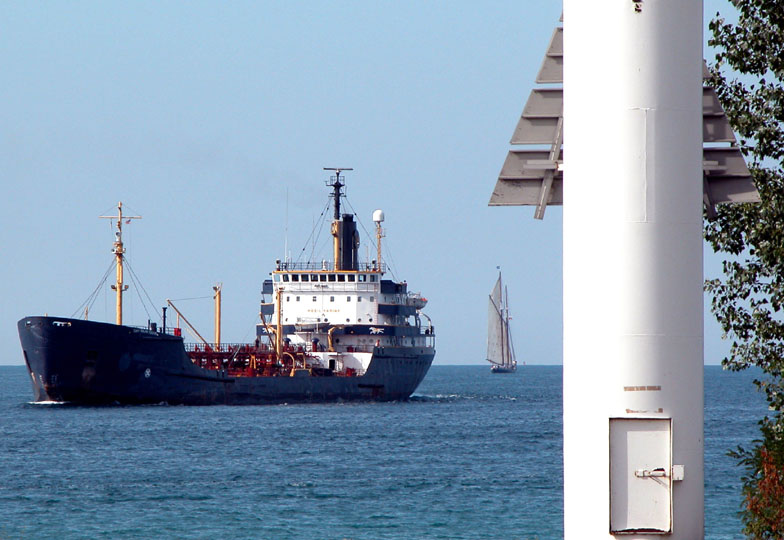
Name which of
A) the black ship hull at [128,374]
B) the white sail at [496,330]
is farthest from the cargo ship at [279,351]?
the white sail at [496,330]

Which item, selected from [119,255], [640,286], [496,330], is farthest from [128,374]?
[496,330]

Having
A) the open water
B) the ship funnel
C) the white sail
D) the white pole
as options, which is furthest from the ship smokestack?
A: the white sail

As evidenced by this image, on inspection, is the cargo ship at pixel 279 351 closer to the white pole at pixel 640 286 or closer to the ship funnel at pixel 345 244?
the ship funnel at pixel 345 244

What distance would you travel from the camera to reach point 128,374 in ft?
178

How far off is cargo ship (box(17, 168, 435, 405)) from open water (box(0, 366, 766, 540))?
2.00m

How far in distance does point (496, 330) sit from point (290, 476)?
127 meters

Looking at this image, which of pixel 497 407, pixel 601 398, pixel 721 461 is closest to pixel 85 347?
pixel 497 407

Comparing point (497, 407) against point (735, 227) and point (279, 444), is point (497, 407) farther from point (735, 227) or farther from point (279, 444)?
point (735, 227)

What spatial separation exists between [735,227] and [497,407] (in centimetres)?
5757

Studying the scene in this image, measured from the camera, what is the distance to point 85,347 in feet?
171

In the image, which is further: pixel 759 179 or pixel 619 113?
pixel 759 179

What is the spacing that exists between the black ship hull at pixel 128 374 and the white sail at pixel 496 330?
89.6 meters

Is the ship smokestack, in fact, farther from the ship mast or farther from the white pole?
the white pole

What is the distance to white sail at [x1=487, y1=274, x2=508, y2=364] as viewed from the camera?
497 ft
